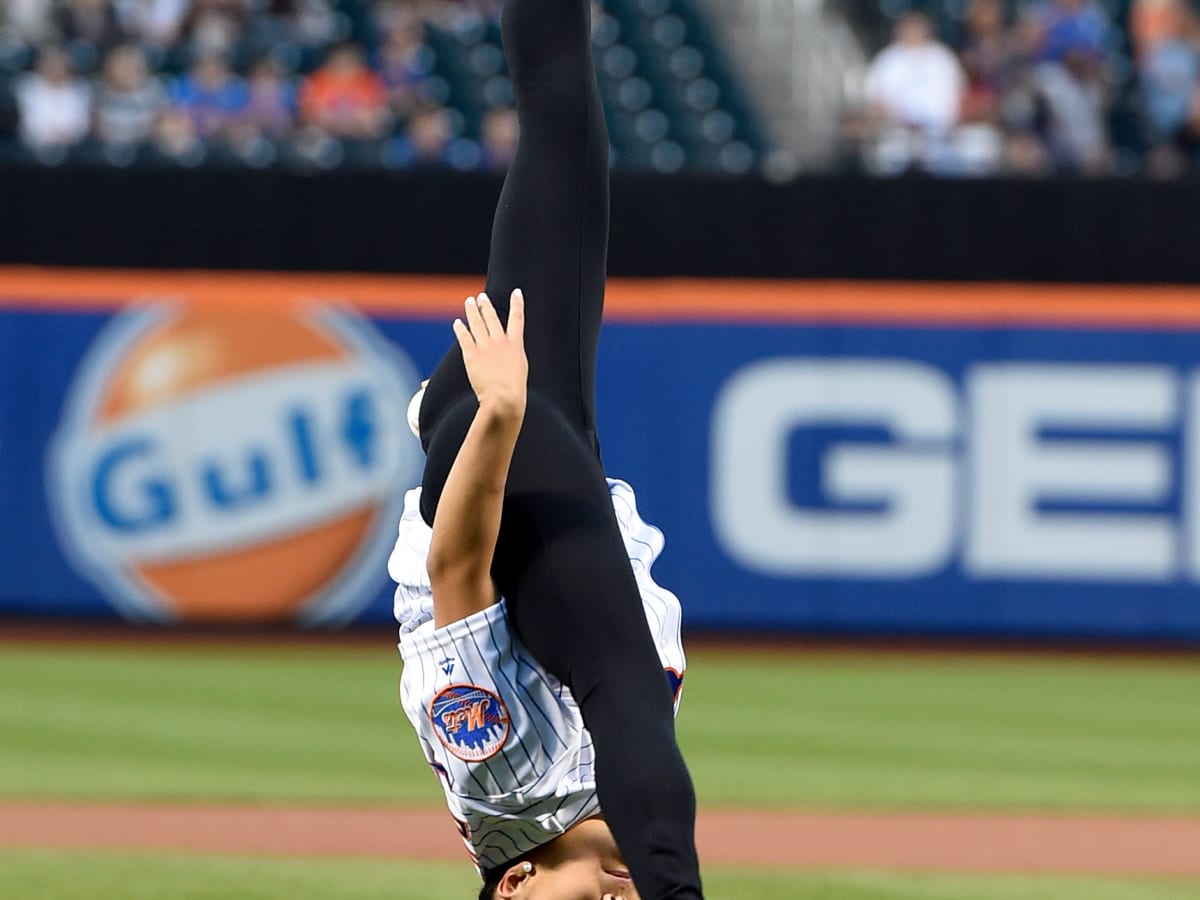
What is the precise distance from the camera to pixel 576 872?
149 inches

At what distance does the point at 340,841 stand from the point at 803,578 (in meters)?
4.75

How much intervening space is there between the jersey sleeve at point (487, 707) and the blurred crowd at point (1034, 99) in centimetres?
816

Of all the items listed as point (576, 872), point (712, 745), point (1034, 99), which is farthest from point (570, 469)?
point (1034, 99)

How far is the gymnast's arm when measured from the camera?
3537mm

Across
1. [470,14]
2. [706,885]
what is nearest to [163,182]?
[470,14]

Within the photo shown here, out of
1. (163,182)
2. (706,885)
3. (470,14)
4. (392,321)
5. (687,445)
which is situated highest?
(470,14)

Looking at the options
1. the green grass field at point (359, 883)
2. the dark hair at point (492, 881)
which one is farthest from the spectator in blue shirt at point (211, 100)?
the dark hair at point (492, 881)

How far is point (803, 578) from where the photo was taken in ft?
35.5

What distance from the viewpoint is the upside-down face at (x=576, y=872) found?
374 centimetres

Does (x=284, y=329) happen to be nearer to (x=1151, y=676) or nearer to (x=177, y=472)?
(x=177, y=472)

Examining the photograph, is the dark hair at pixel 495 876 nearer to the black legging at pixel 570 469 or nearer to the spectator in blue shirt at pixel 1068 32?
the black legging at pixel 570 469

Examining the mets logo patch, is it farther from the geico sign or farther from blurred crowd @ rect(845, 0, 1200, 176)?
blurred crowd @ rect(845, 0, 1200, 176)

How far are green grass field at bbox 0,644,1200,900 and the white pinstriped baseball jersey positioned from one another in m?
1.90

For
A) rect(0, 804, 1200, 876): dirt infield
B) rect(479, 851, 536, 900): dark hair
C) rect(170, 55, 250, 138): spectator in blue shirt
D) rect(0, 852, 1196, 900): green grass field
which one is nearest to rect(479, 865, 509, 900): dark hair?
rect(479, 851, 536, 900): dark hair
